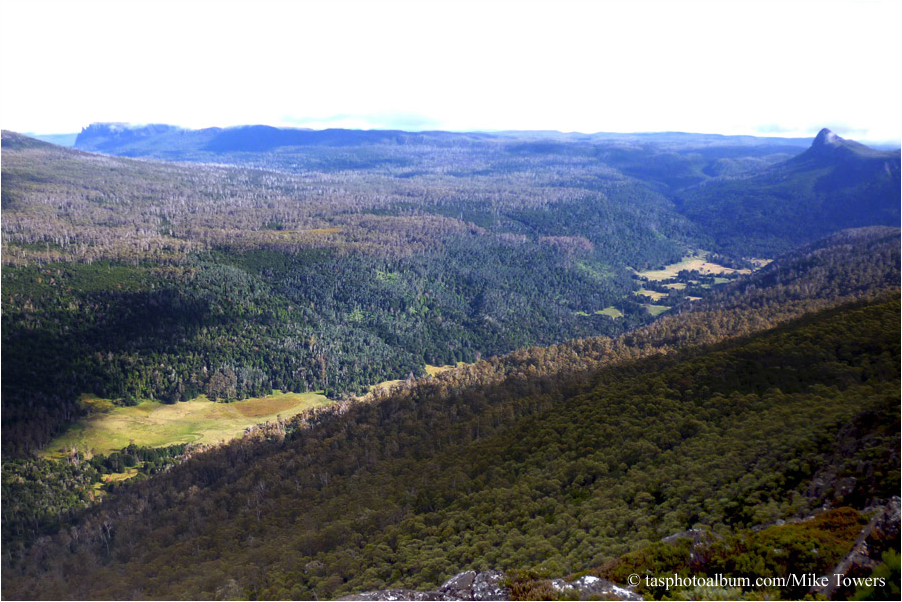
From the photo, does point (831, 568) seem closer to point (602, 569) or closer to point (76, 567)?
point (602, 569)

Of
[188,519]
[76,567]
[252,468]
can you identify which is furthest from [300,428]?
[76,567]

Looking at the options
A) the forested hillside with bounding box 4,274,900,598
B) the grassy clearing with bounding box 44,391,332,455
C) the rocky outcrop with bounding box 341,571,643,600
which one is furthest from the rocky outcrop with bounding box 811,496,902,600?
the grassy clearing with bounding box 44,391,332,455

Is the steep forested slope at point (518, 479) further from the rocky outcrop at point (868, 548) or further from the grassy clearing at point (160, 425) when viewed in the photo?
the grassy clearing at point (160, 425)

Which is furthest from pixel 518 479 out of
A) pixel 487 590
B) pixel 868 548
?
pixel 868 548

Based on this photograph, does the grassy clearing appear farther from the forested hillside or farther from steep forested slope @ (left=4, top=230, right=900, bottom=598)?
the forested hillside

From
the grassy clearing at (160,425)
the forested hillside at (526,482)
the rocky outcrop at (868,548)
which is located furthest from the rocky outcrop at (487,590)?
the grassy clearing at (160,425)
